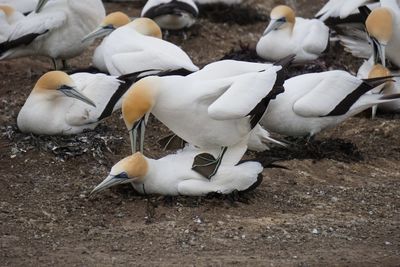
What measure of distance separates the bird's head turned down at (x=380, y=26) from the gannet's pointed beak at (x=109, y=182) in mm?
3854

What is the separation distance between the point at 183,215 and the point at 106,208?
1.85 feet

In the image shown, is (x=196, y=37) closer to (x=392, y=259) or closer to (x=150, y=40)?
(x=150, y=40)

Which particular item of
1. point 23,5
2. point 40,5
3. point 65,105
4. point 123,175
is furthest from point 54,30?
point 123,175

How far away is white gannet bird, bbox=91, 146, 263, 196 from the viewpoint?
7.05 m

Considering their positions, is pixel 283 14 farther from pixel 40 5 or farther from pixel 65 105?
pixel 65 105

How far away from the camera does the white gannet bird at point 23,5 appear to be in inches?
480

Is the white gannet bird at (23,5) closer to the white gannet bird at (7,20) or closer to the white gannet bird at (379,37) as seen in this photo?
the white gannet bird at (7,20)

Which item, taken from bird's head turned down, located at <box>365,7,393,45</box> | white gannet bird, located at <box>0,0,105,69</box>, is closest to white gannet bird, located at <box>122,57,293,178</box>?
bird's head turned down, located at <box>365,7,393,45</box>

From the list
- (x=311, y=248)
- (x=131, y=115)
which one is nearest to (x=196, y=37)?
(x=131, y=115)

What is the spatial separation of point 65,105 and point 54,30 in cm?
220

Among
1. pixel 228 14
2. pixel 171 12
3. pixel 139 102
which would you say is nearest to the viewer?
pixel 139 102

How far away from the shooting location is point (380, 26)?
9891mm

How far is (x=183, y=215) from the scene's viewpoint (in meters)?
6.88

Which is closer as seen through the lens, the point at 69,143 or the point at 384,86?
the point at 69,143
